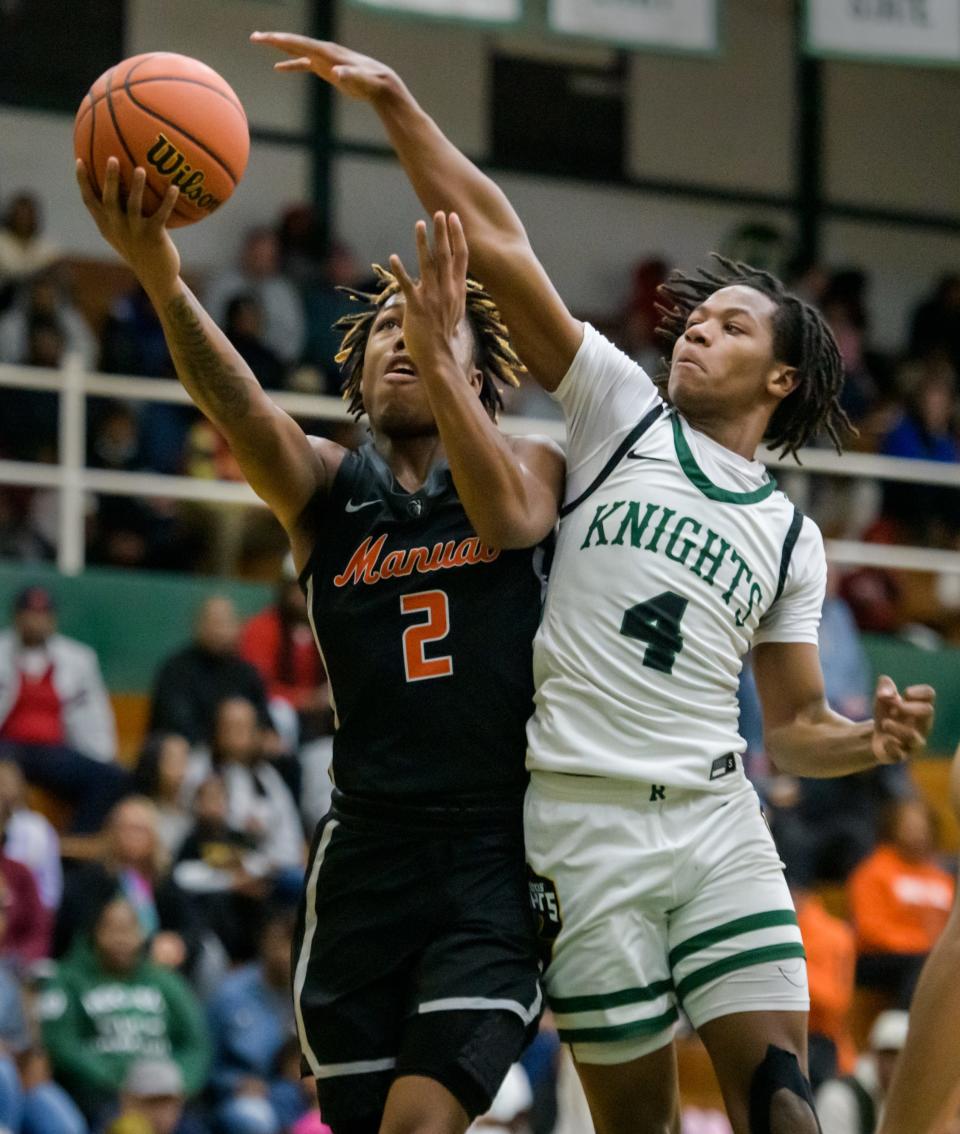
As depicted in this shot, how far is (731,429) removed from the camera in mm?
5332

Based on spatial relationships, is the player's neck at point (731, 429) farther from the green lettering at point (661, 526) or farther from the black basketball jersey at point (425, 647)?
the black basketball jersey at point (425, 647)

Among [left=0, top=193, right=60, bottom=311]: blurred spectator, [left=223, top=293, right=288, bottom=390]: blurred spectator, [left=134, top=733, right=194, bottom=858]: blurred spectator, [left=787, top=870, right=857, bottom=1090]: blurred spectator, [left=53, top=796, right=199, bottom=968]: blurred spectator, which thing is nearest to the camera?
[left=53, top=796, right=199, bottom=968]: blurred spectator

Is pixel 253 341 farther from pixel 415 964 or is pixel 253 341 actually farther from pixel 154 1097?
pixel 415 964

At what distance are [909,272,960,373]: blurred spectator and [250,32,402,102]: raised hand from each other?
43.2 feet

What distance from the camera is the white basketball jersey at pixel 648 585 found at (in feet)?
16.3

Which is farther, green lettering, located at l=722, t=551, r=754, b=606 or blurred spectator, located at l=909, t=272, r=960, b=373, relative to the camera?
blurred spectator, located at l=909, t=272, r=960, b=373

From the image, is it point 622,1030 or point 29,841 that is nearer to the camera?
point 622,1030

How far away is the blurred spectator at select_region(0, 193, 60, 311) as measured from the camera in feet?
46.2

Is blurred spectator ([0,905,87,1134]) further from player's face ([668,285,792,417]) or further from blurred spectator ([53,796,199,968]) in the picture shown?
player's face ([668,285,792,417])

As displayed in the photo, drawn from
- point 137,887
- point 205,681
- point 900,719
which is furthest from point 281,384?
point 900,719

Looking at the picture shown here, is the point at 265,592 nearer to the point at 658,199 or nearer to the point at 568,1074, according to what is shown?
the point at 568,1074

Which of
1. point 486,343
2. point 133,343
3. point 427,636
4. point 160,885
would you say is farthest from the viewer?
point 133,343

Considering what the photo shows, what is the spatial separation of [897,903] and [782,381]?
24.1 feet

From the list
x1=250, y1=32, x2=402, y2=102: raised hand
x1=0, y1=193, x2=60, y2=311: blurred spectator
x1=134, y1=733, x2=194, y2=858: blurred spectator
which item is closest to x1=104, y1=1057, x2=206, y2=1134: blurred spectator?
x1=134, y1=733, x2=194, y2=858: blurred spectator
